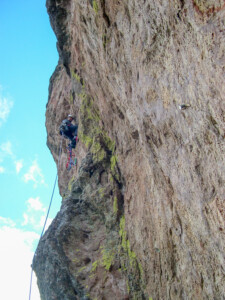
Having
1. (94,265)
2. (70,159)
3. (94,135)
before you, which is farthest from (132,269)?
(70,159)

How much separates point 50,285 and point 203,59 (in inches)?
309

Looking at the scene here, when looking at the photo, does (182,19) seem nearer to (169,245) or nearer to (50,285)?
(169,245)

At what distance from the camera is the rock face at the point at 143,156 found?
4.47 meters

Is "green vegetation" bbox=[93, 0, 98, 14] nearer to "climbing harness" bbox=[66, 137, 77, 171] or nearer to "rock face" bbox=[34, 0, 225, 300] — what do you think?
"rock face" bbox=[34, 0, 225, 300]

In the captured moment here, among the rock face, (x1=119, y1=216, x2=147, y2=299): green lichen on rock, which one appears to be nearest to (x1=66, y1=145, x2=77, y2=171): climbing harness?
the rock face

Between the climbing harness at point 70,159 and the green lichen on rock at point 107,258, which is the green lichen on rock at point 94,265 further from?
the climbing harness at point 70,159

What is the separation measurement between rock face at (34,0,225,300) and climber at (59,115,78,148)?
102 centimetres

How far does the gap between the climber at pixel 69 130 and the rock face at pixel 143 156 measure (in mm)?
1022

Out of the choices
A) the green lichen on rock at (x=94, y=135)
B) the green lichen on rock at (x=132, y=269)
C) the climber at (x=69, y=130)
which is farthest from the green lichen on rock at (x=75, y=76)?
the green lichen on rock at (x=132, y=269)

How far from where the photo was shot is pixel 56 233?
9.34 m

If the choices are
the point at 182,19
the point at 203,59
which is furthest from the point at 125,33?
the point at 203,59

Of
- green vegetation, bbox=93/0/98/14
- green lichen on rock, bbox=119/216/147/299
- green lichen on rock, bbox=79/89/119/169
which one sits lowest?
green lichen on rock, bbox=119/216/147/299

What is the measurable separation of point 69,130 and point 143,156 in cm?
623

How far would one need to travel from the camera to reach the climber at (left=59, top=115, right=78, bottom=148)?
13.2 m
